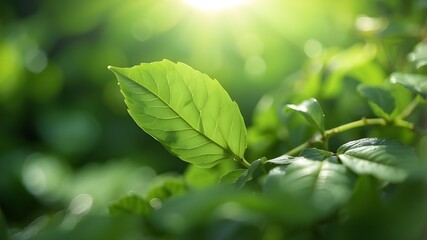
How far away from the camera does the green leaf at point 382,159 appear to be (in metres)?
0.40

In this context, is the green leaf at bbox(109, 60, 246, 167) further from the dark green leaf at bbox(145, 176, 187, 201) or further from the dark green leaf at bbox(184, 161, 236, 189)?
the dark green leaf at bbox(184, 161, 236, 189)

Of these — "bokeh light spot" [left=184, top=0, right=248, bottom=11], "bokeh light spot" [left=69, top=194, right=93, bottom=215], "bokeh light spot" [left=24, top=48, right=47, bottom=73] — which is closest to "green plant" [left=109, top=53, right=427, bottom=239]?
"bokeh light spot" [left=69, top=194, right=93, bottom=215]

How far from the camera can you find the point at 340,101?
31.4 inches

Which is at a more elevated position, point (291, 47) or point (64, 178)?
point (291, 47)

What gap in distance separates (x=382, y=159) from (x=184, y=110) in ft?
0.55

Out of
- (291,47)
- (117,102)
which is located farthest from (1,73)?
(291,47)

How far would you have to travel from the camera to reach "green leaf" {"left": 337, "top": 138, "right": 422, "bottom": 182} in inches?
15.6

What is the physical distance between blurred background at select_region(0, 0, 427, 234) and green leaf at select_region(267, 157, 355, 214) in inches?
18.8

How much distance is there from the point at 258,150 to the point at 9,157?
716 millimetres

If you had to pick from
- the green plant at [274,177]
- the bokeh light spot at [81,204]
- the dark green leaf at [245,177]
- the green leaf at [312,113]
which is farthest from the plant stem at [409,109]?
Answer: the bokeh light spot at [81,204]

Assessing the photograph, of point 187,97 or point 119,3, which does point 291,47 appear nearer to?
point 119,3

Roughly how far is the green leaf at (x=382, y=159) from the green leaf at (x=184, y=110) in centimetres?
10

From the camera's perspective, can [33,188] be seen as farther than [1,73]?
No

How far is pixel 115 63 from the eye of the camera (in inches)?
56.4
